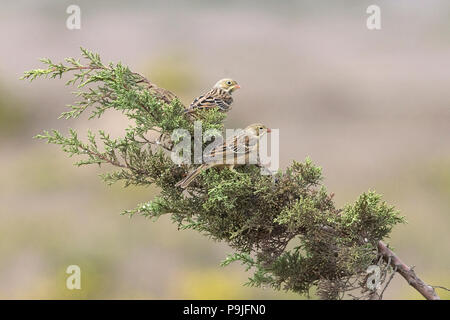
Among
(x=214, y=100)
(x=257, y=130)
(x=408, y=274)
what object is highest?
(x=214, y=100)

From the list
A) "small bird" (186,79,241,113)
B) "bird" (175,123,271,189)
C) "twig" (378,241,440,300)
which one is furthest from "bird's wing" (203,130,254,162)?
"twig" (378,241,440,300)

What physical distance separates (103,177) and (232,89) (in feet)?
3.07

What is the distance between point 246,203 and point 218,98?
33.1 inches

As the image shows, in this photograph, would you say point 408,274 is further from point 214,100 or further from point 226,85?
point 226,85

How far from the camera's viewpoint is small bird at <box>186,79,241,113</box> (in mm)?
2806

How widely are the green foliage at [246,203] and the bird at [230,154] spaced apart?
1.4 inches

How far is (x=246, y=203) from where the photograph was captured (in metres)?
2.27

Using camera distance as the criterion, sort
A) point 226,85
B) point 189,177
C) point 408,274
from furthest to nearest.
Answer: point 226,85, point 189,177, point 408,274

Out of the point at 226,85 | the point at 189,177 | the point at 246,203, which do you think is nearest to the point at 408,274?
the point at 246,203

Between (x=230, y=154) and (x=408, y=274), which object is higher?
(x=230, y=154)

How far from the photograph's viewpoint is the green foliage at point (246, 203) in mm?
2152

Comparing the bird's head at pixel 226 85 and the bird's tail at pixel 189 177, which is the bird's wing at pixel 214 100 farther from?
the bird's tail at pixel 189 177

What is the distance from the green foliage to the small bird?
0.96 ft

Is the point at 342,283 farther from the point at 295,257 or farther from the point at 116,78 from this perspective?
the point at 116,78
